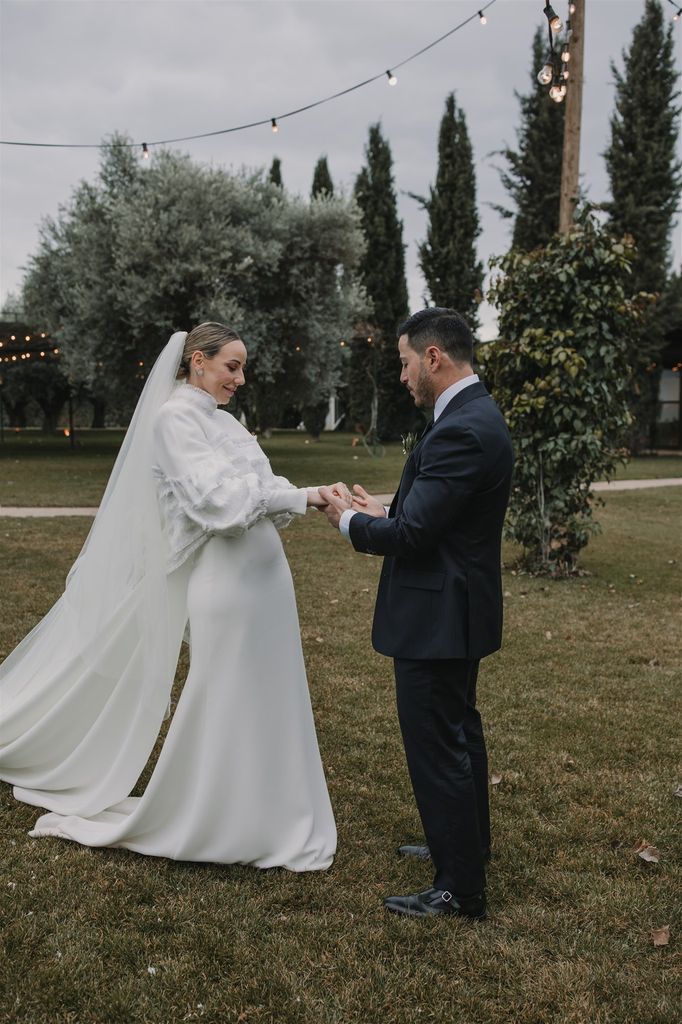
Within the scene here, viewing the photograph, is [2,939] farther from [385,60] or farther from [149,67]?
[385,60]

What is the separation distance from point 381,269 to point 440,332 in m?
33.6

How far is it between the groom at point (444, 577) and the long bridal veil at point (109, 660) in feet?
3.46

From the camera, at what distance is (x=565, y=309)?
332 inches

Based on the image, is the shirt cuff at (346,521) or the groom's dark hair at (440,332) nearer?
the groom's dark hair at (440,332)

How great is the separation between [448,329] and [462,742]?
4.92 feet

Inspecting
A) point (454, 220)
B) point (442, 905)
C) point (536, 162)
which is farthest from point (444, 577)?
point (454, 220)

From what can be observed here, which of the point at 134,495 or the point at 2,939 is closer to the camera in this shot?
the point at 2,939

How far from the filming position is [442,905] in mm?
3041

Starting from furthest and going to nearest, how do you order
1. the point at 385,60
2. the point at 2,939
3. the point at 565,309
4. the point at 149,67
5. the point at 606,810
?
the point at 385,60
the point at 149,67
the point at 565,309
the point at 606,810
the point at 2,939

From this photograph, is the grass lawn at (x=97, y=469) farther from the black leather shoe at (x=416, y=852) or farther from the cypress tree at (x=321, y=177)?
the cypress tree at (x=321, y=177)

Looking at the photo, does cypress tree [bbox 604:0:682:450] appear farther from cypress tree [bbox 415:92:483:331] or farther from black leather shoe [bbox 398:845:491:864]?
black leather shoe [bbox 398:845:491:864]

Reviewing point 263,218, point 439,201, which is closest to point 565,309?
point 263,218

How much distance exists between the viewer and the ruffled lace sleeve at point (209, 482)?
3205mm

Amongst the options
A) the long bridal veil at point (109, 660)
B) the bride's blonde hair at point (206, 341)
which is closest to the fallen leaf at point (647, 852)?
the long bridal veil at point (109, 660)
